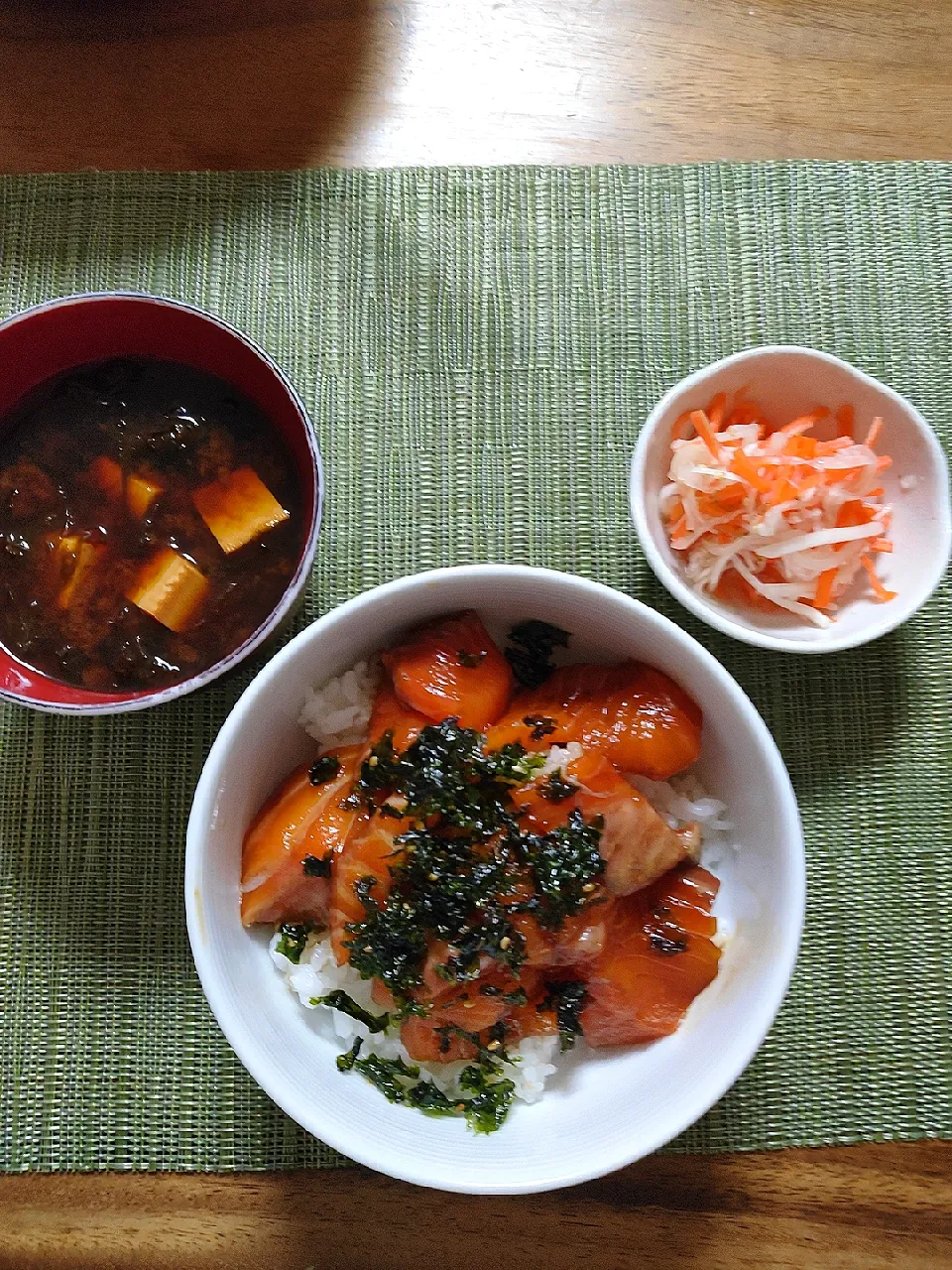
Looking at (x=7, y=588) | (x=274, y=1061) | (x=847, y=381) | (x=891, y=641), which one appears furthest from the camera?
(x=891, y=641)

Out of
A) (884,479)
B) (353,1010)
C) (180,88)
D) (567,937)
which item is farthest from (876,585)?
(180,88)

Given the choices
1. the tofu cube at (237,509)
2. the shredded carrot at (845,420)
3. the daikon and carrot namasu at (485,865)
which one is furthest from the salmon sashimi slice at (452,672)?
the shredded carrot at (845,420)

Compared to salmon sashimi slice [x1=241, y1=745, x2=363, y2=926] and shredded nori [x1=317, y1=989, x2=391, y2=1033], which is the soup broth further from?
shredded nori [x1=317, y1=989, x2=391, y2=1033]

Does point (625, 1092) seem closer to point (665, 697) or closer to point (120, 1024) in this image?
point (665, 697)

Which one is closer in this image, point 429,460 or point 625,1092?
point 625,1092

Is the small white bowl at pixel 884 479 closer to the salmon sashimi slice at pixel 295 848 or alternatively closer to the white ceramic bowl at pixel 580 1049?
the white ceramic bowl at pixel 580 1049

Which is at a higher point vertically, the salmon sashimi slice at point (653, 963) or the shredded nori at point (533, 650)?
Result: the shredded nori at point (533, 650)

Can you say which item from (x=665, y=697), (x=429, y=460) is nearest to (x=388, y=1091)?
(x=665, y=697)
